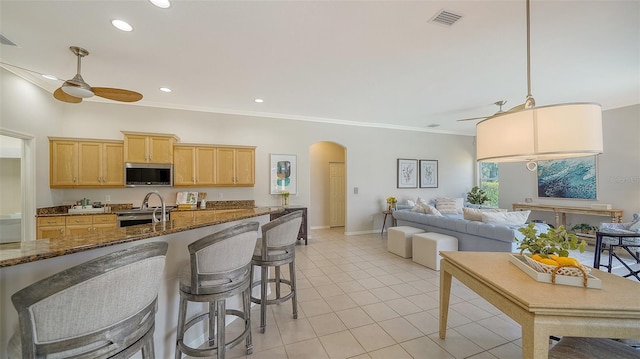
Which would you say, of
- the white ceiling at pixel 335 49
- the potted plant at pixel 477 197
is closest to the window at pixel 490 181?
the potted plant at pixel 477 197

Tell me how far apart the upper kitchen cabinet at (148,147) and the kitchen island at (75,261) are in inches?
124

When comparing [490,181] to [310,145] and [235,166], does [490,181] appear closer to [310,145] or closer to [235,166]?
[310,145]

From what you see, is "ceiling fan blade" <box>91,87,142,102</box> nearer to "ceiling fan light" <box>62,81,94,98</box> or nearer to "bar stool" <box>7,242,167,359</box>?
"ceiling fan light" <box>62,81,94,98</box>

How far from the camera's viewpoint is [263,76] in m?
3.55

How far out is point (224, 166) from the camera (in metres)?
4.93

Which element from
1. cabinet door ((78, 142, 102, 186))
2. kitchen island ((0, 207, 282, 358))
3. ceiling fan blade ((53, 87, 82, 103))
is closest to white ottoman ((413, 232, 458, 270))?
kitchen island ((0, 207, 282, 358))

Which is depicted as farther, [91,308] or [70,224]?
[70,224]

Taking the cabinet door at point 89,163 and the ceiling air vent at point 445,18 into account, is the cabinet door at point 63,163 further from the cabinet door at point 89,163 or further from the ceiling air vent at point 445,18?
the ceiling air vent at point 445,18

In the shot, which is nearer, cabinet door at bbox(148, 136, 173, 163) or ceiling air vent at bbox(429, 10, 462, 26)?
ceiling air vent at bbox(429, 10, 462, 26)

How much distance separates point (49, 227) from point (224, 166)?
2.76 m

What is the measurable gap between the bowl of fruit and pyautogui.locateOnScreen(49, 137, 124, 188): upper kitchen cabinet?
18.9 ft

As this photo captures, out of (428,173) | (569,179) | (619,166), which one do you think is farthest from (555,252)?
(428,173)

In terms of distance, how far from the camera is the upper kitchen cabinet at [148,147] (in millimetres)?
4309

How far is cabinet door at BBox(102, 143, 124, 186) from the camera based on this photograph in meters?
4.25
